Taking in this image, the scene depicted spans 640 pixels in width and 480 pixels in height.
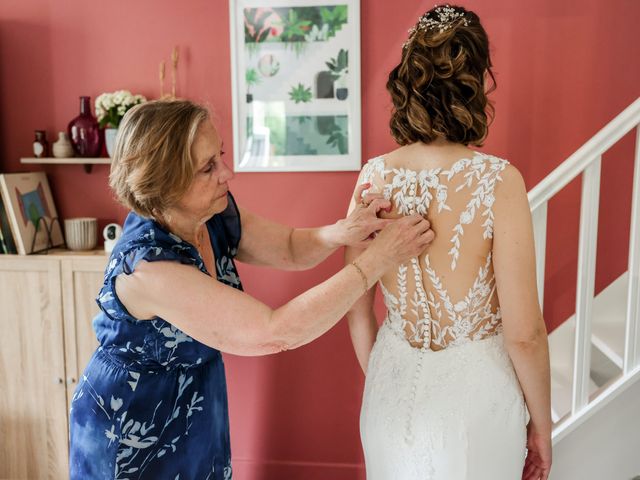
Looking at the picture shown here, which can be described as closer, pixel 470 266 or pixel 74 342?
pixel 470 266

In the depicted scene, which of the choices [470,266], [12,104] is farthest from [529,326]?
[12,104]

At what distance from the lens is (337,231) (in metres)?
1.77

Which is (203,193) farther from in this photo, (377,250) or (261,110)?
(261,110)

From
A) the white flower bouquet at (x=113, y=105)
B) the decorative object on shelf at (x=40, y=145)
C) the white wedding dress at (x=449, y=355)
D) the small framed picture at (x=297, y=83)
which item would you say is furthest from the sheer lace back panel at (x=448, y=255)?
the decorative object on shelf at (x=40, y=145)

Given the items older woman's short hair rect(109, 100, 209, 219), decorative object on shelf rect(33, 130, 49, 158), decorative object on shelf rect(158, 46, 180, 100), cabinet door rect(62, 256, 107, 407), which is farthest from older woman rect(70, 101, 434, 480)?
decorative object on shelf rect(33, 130, 49, 158)

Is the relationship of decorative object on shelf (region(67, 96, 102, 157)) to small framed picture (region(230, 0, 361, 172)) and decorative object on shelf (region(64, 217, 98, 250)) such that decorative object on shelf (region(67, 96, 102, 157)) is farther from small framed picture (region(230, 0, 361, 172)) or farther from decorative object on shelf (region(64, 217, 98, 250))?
small framed picture (region(230, 0, 361, 172))

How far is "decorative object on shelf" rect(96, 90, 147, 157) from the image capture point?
2.82 m

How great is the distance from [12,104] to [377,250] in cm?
232

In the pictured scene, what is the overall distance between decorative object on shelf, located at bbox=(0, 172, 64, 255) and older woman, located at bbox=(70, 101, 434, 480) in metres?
1.36

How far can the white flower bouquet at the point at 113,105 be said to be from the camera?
281cm

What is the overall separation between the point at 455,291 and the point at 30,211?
2084 mm

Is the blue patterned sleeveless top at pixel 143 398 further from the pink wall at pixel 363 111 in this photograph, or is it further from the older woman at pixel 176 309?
the pink wall at pixel 363 111

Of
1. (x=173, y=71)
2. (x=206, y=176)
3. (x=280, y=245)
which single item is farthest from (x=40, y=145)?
(x=206, y=176)

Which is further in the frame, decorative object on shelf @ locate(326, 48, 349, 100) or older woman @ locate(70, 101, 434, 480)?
decorative object on shelf @ locate(326, 48, 349, 100)
